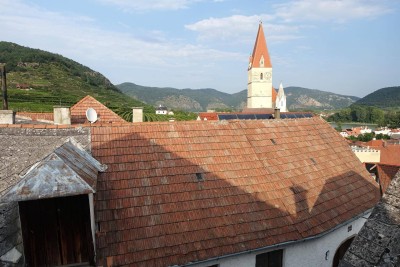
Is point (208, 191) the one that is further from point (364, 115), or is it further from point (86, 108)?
point (364, 115)

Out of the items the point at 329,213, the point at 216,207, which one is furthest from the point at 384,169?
the point at 216,207

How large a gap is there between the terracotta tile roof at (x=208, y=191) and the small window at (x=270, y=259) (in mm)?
602

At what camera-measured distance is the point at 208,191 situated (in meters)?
8.86

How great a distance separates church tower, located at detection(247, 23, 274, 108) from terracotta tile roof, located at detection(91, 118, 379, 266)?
220 ft

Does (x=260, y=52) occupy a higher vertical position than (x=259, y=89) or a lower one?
higher

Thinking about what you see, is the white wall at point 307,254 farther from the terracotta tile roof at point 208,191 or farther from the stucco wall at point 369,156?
the stucco wall at point 369,156

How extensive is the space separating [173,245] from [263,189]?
3623 mm

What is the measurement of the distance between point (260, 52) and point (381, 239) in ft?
254

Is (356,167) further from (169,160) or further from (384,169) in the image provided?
(169,160)

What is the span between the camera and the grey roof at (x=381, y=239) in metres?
2.63

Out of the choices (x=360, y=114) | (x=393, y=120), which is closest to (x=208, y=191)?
(x=393, y=120)

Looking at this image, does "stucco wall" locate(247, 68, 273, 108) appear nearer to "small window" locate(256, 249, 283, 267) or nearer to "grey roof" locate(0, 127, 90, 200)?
"small window" locate(256, 249, 283, 267)

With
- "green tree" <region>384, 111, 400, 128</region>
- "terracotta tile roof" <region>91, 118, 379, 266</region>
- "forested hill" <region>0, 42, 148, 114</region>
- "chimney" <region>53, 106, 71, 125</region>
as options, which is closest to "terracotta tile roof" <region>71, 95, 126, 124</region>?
"chimney" <region>53, 106, 71, 125</region>

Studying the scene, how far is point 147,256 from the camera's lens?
274 inches
